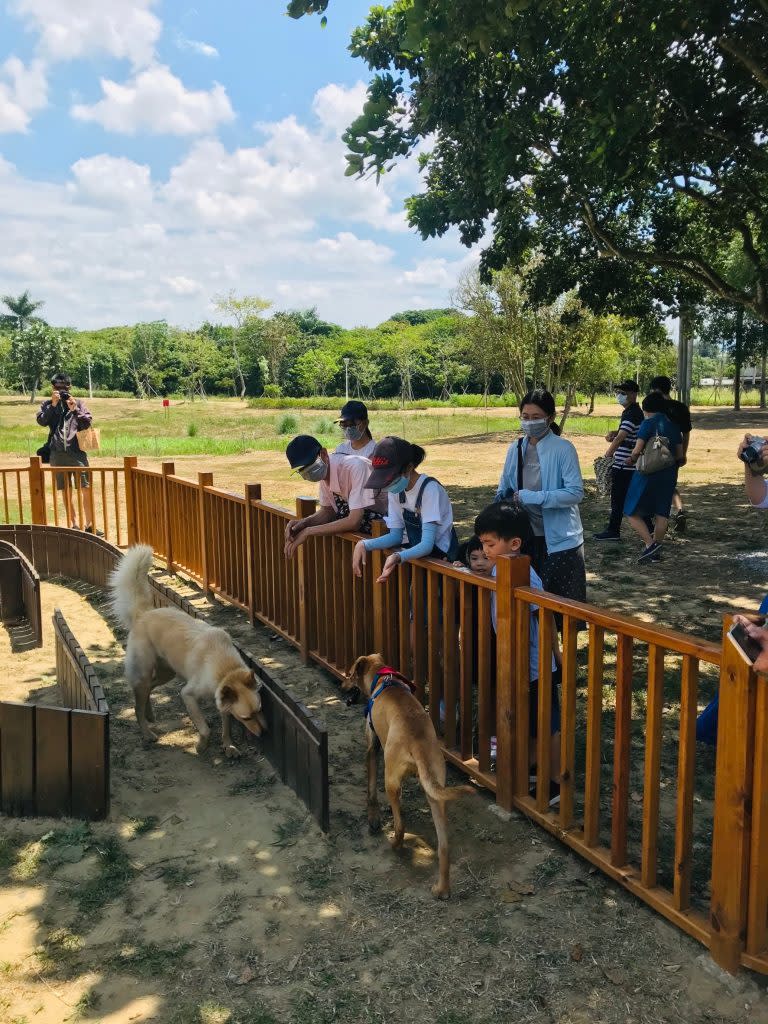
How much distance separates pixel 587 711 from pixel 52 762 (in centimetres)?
248

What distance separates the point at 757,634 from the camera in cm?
238

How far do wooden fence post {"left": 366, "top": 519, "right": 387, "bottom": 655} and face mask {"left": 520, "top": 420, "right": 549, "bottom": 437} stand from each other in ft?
3.28

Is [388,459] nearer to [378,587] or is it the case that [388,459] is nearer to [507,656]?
[378,587]

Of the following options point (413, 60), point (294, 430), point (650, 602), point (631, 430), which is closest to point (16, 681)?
point (650, 602)

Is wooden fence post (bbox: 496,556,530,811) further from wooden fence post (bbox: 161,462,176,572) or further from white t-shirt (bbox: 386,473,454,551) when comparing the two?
wooden fence post (bbox: 161,462,176,572)

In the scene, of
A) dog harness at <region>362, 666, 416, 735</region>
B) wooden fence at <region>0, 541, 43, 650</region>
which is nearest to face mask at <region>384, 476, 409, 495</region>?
dog harness at <region>362, 666, 416, 735</region>

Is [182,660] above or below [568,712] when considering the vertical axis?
below

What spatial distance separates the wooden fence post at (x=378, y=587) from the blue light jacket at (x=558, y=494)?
71cm

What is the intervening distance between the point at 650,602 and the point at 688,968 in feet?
15.5

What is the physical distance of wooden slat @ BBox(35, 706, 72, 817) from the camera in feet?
12.0

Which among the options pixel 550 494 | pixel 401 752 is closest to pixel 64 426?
pixel 550 494

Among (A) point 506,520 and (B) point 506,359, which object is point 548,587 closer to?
(A) point 506,520

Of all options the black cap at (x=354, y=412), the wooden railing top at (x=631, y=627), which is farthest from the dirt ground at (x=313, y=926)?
the black cap at (x=354, y=412)

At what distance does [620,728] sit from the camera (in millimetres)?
2957
